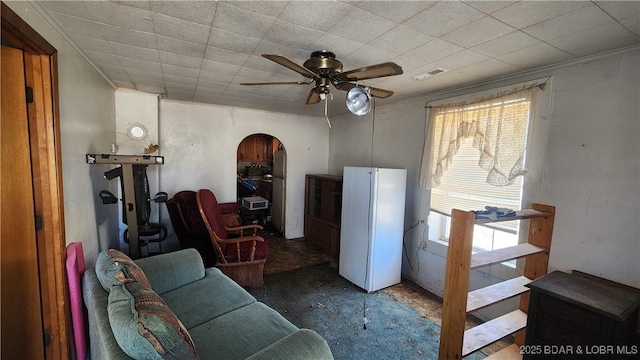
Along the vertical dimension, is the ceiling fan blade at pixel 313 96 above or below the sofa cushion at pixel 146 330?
above

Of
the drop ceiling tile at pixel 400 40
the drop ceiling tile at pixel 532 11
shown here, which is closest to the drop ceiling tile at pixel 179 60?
the drop ceiling tile at pixel 400 40

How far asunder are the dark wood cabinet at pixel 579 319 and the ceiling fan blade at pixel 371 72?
5.63ft

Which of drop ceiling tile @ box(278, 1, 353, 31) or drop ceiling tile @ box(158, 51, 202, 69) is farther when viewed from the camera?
drop ceiling tile @ box(158, 51, 202, 69)

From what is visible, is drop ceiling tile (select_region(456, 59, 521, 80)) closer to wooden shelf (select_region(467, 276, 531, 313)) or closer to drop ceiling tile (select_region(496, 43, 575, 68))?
drop ceiling tile (select_region(496, 43, 575, 68))

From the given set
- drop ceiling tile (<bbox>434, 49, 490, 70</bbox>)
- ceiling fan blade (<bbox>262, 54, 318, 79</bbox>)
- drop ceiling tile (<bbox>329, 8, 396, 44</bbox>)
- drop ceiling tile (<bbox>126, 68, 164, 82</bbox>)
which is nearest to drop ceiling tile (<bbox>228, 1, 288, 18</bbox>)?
ceiling fan blade (<bbox>262, 54, 318, 79</bbox>)

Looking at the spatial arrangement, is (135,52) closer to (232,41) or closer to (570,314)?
(232,41)

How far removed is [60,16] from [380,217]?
3.01 m

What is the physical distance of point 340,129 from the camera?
483 centimetres

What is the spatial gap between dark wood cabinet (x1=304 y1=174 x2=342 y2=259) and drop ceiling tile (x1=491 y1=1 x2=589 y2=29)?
2749mm

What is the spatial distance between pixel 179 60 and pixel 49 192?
4.45 ft

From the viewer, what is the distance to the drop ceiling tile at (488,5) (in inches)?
52.9

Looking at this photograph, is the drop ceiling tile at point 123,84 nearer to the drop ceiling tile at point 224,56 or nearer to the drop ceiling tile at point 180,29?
the drop ceiling tile at point 224,56

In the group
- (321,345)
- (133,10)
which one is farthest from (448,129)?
(133,10)

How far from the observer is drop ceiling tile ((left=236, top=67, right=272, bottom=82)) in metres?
2.46
